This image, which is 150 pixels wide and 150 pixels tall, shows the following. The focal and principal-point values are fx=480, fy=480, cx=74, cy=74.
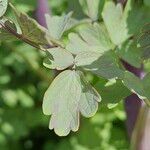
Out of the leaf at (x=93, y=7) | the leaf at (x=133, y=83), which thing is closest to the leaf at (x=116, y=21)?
the leaf at (x=93, y=7)

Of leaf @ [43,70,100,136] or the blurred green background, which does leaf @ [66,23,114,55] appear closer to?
leaf @ [43,70,100,136]

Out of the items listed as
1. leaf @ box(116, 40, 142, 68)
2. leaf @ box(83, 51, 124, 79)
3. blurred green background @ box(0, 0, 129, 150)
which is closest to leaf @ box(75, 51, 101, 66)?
leaf @ box(83, 51, 124, 79)

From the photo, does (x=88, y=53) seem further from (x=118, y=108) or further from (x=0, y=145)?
(x=0, y=145)

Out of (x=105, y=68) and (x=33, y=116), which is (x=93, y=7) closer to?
(x=105, y=68)

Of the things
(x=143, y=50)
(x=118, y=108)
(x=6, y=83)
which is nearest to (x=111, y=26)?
(x=143, y=50)

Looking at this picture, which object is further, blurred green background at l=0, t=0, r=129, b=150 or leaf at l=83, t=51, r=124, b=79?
blurred green background at l=0, t=0, r=129, b=150

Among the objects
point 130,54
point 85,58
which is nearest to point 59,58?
point 85,58
